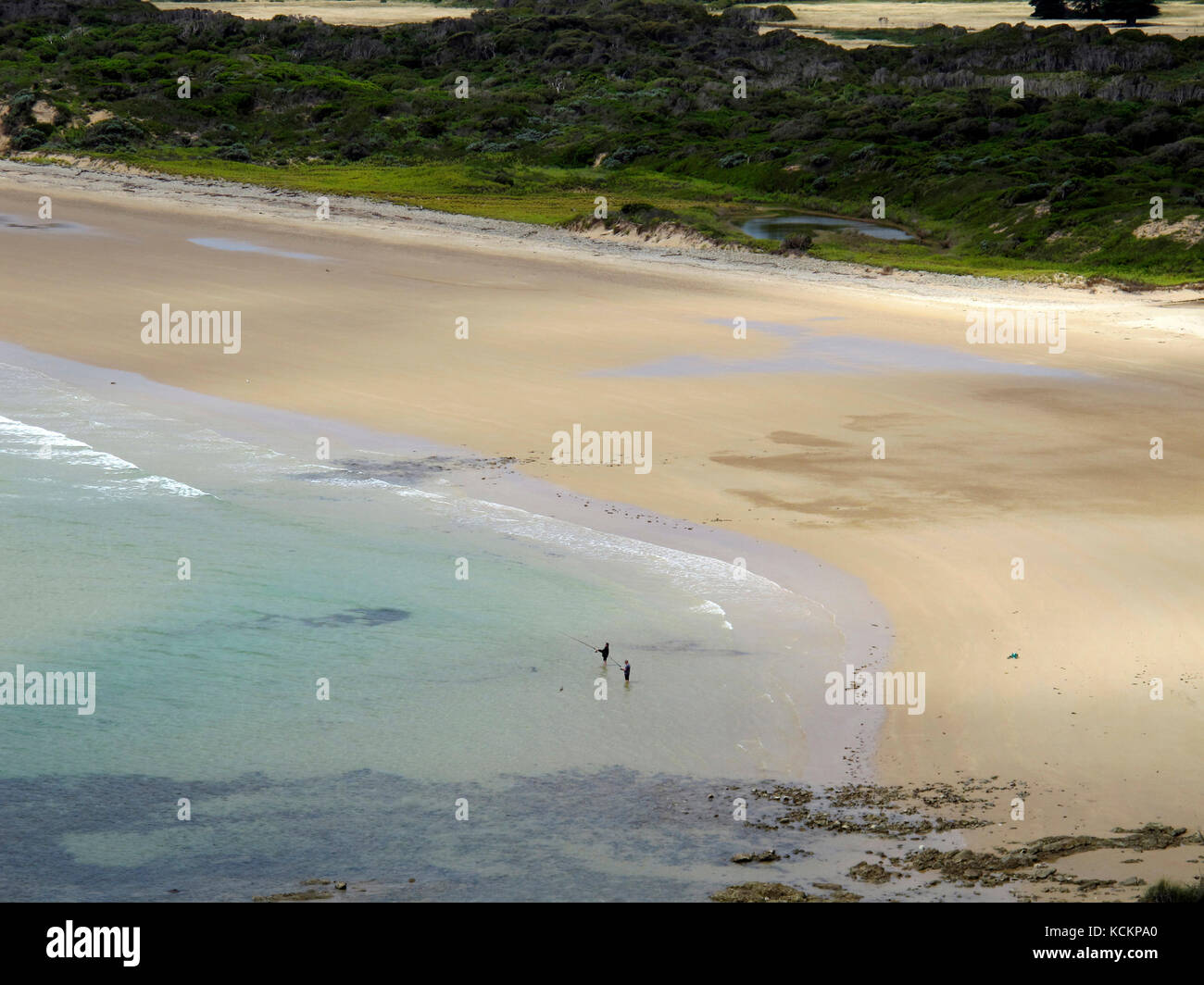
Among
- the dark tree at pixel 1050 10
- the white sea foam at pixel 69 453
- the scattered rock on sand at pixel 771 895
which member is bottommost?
the scattered rock on sand at pixel 771 895

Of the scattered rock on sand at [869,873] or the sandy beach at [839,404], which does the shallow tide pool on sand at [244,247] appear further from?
the scattered rock on sand at [869,873]

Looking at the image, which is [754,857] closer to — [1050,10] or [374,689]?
[374,689]

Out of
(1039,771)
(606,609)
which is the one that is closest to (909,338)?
(606,609)

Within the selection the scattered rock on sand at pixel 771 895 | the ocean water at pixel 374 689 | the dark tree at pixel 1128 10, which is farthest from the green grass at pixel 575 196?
the dark tree at pixel 1128 10

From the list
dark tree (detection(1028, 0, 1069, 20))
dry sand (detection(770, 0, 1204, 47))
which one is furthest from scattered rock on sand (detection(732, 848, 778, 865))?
dark tree (detection(1028, 0, 1069, 20))

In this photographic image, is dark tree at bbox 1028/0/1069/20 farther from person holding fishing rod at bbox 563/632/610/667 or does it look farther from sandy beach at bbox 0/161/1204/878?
person holding fishing rod at bbox 563/632/610/667

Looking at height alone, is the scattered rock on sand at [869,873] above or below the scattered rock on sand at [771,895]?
above
